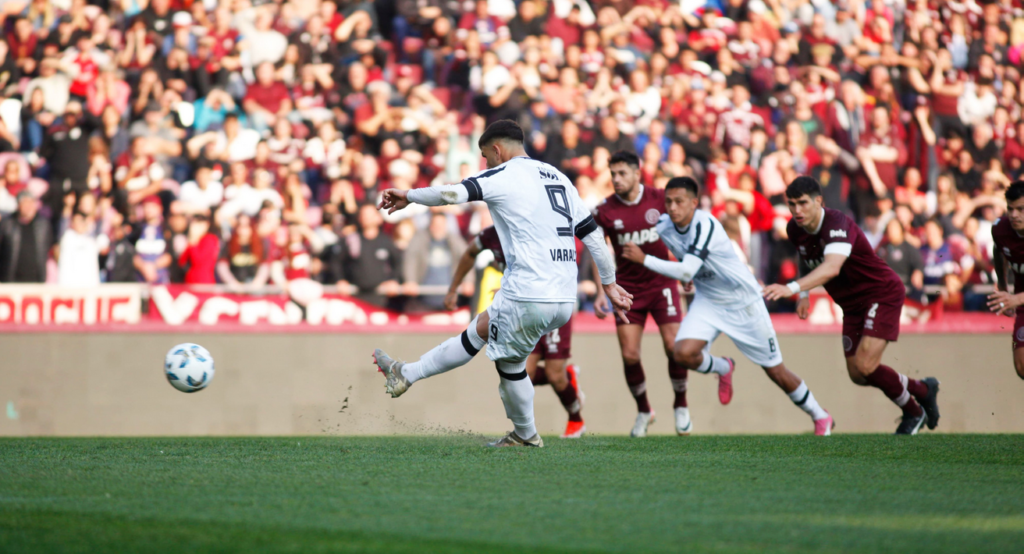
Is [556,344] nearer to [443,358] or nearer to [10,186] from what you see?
[443,358]

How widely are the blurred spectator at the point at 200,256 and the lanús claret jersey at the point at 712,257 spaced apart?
521cm

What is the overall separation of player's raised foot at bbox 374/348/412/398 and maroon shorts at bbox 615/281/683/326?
3121 mm

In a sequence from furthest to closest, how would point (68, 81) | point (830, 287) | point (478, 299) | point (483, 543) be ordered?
point (68, 81)
point (478, 299)
point (830, 287)
point (483, 543)

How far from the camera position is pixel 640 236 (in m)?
8.80

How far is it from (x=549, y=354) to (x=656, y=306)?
3.39 feet

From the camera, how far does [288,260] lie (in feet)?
37.7

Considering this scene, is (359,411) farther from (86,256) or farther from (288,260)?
(86,256)

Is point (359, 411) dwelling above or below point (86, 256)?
below

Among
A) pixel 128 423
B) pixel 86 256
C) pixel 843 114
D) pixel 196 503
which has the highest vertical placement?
pixel 843 114

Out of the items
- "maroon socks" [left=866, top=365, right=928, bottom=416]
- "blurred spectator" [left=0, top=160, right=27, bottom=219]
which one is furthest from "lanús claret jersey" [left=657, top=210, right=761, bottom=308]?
"blurred spectator" [left=0, top=160, right=27, bottom=219]

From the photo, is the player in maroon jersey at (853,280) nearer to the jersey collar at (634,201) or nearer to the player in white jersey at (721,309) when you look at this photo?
the player in white jersey at (721,309)

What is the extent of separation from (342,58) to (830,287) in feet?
26.8

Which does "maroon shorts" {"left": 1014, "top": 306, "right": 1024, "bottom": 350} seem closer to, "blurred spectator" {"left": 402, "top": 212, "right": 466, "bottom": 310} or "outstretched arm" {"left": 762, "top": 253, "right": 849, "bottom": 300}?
"outstretched arm" {"left": 762, "top": 253, "right": 849, "bottom": 300}

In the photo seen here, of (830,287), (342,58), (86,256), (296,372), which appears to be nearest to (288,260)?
(296,372)
